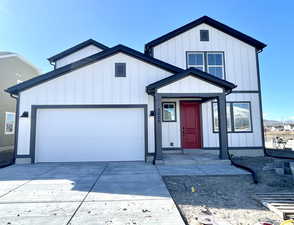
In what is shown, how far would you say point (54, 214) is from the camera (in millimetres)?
3164

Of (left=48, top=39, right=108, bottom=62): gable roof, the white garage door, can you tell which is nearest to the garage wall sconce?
the white garage door

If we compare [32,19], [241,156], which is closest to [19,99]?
[32,19]

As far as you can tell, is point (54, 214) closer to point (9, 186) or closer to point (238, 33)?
point (9, 186)

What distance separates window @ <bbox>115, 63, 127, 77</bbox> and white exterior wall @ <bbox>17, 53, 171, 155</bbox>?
0.50 feet

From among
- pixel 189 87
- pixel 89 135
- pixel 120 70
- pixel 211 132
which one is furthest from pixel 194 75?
pixel 89 135

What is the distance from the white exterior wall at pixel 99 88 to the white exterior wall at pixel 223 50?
2.26m

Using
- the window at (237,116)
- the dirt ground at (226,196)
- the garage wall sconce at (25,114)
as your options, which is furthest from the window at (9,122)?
the window at (237,116)

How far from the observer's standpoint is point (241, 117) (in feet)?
32.1

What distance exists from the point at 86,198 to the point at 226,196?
320 cm

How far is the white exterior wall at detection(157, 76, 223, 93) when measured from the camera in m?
Result: 7.57

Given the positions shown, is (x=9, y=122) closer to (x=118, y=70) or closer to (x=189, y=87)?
(x=118, y=70)

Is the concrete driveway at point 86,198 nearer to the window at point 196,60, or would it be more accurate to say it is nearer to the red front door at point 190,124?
the red front door at point 190,124

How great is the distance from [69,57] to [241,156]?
12290 mm

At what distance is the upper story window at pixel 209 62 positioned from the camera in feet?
32.6
